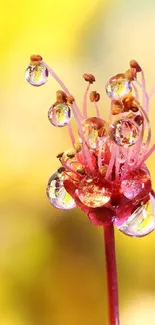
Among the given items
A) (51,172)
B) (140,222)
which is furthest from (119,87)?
→ (51,172)

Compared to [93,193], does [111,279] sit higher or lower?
lower

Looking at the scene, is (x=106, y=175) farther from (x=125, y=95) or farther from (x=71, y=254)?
(x=71, y=254)

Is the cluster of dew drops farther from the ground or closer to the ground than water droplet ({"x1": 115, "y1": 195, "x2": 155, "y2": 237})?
farther from the ground

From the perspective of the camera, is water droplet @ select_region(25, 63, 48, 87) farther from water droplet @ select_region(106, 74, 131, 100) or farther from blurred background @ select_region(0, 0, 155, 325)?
blurred background @ select_region(0, 0, 155, 325)

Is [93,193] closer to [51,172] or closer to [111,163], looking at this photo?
[111,163]

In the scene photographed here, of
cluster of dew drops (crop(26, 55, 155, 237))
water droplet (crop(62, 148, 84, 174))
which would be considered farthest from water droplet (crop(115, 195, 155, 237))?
water droplet (crop(62, 148, 84, 174))

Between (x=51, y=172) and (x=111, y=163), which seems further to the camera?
(x=51, y=172)

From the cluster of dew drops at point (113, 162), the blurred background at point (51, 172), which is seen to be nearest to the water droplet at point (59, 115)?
the cluster of dew drops at point (113, 162)

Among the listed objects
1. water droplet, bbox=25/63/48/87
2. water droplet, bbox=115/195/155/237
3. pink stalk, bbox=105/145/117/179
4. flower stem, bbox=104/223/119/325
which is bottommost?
flower stem, bbox=104/223/119/325
